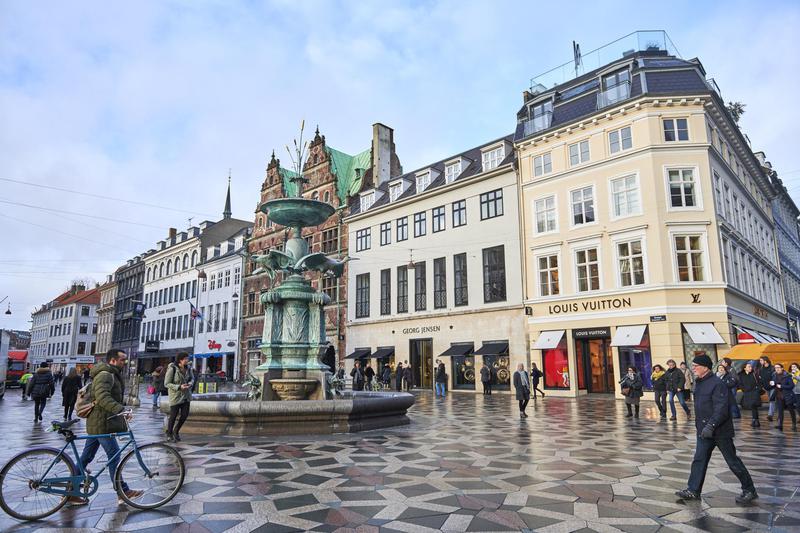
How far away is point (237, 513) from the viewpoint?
5.53 meters

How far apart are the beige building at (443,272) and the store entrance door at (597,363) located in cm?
314

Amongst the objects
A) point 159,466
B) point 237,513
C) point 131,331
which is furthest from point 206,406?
point 131,331

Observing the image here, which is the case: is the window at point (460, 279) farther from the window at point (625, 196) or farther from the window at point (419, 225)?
the window at point (625, 196)

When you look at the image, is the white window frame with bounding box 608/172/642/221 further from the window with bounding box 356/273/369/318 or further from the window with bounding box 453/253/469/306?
the window with bounding box 356/273/369/318

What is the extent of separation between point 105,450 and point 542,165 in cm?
2645

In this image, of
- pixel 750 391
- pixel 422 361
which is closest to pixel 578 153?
pixel 422 361

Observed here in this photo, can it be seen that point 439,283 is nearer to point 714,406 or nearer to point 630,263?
point 630,263

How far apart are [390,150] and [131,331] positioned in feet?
143

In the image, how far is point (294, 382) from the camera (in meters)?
13.0

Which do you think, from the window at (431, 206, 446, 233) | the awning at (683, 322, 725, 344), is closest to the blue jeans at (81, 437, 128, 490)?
the awning at (683, 322, 725, 344)

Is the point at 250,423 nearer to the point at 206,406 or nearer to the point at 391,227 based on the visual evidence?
the point at 206,406

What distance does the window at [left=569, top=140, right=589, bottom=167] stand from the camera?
88.0 feet

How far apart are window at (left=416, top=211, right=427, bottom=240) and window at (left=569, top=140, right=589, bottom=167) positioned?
10.4 meters

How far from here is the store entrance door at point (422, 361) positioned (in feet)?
107
